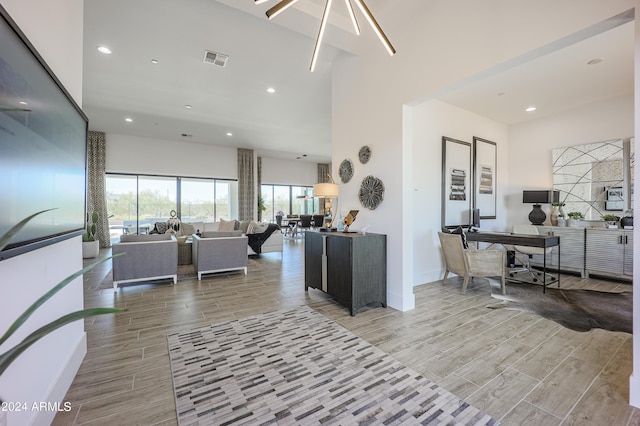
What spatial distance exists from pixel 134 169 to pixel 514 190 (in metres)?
10.4

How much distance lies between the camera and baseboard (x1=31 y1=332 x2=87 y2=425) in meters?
1.44

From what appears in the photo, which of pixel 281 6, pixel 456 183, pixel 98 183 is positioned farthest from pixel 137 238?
pixel 456 183

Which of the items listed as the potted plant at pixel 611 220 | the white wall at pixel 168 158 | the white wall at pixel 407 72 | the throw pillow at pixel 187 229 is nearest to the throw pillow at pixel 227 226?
the throw pillow at pixel 187 229

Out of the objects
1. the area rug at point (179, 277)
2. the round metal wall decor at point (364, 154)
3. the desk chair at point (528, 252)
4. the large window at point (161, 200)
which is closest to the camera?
the round metal wall decor at point (364, 154)

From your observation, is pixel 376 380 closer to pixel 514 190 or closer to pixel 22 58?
pixel 22 58

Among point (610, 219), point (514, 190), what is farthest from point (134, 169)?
point (610, 219)

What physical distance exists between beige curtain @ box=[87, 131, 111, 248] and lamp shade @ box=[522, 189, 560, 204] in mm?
10826

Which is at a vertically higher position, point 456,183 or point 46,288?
point 456,183

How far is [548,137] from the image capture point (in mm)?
5391

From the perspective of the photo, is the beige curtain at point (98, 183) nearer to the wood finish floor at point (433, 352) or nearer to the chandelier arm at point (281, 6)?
the wood finish floor at point (433, 352)

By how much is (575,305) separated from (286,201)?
10.3 metres

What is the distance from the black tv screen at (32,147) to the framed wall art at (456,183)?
478 cm

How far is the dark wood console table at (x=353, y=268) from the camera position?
10.0 feet

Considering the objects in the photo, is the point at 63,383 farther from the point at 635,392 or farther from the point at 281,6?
the point at 635,392
